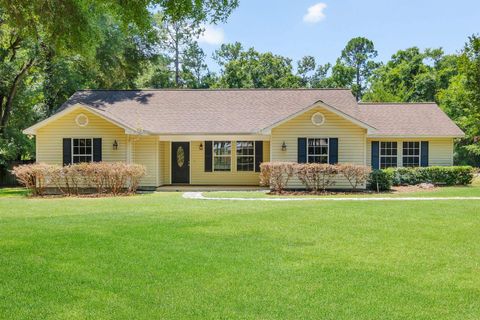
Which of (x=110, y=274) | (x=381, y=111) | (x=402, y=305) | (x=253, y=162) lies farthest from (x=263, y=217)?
(x=381, y=111)

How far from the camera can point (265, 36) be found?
149 ft

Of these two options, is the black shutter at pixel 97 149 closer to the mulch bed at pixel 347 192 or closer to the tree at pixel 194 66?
the mulch bed at pixel 347 192

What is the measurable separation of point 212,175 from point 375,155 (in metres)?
7.73

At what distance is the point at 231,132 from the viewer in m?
20.9

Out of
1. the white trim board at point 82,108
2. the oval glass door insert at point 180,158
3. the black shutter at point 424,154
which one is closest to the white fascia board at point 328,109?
the oval glass door insert at point 180,158

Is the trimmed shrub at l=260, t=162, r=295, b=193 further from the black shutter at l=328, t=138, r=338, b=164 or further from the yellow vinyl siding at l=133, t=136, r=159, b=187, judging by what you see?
the yellow vinyl siding at l=133, t=136, r=159, b=187

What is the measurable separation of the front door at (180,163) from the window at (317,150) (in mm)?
5687

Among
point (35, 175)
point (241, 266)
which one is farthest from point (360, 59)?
point (241, 266)

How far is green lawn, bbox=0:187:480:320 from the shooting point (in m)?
5.10

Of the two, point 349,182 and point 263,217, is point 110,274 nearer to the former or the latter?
point 263,217

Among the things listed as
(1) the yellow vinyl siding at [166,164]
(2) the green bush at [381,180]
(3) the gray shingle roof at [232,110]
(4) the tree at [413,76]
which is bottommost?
(2) the green bush at [381,180]

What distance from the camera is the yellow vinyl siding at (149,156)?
20969 mm

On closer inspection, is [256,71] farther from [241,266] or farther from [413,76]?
[241,266]

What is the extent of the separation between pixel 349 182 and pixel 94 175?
9907 mm
